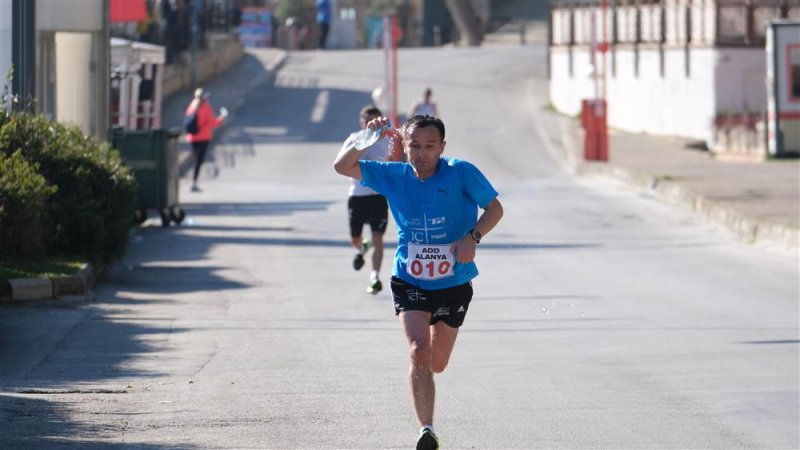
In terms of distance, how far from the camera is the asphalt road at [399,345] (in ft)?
26.6

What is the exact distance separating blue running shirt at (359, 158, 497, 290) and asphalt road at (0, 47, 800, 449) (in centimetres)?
94

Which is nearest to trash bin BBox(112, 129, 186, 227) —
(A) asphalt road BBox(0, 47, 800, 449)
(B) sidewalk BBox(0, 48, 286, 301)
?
(A) asphalt road BBox(0, 47, 800, 449)

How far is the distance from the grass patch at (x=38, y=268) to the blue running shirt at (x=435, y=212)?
6689 millimetres

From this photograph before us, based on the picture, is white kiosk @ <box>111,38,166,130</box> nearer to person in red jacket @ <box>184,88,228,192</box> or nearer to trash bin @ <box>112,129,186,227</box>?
person in red jacket @ <box>184,88,228,192</box>

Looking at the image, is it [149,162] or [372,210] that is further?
[149,162]

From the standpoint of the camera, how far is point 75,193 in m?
15.5

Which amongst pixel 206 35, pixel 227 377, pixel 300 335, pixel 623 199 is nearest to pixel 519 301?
pixel 300 335

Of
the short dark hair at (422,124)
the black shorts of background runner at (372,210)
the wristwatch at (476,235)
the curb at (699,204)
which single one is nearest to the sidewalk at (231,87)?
the curb at (699,204)

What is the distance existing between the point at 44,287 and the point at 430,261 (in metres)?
7.00

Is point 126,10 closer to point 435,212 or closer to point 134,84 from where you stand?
point 134,84

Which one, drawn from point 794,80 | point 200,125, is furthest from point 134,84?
point 794,80

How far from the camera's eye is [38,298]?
13484 millimetres

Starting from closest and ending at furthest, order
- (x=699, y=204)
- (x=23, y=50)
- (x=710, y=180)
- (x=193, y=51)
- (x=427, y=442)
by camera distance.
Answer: (x=427, y=442), (x=23, y=50), (x=699, y=204), (x=710, y=180), (x=193, y=51)

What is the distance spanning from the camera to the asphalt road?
319 inches
